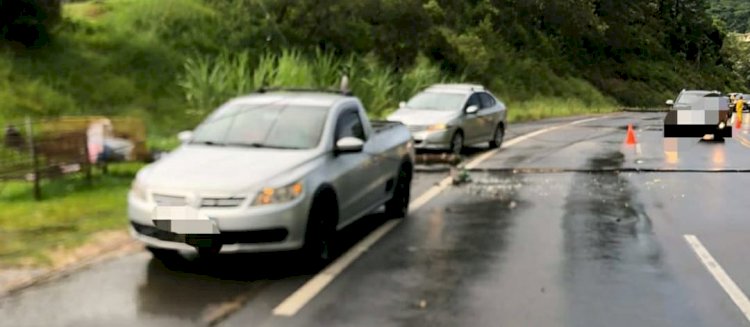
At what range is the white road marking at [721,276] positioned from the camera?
7164 millimetres

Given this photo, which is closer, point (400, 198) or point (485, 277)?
point (485, 277)

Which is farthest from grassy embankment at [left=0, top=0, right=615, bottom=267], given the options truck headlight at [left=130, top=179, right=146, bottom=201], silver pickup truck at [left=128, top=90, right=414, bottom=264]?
silver pickup truck at [left=128, top=90, right=414, bottom=264]

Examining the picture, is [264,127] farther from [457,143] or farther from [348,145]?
[457,143]

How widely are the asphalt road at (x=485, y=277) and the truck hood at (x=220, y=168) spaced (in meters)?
0.82

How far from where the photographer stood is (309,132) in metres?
9.18

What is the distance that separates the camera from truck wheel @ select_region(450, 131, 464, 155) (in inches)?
752

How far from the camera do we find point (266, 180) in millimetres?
7922

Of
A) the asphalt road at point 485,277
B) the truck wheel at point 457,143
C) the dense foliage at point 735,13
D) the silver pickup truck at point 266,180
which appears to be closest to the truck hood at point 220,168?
the silver pickup truck at point 266,180

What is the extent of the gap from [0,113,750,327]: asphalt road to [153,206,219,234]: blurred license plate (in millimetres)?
466

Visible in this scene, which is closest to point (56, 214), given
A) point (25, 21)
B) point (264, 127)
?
point (264, 127)

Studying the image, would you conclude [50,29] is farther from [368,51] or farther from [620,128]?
[620,128]

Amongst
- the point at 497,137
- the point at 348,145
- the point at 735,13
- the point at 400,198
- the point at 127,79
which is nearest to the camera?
the point at 348,145

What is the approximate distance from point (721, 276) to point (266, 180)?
412 cm

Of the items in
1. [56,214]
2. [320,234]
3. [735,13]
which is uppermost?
[735,13]
